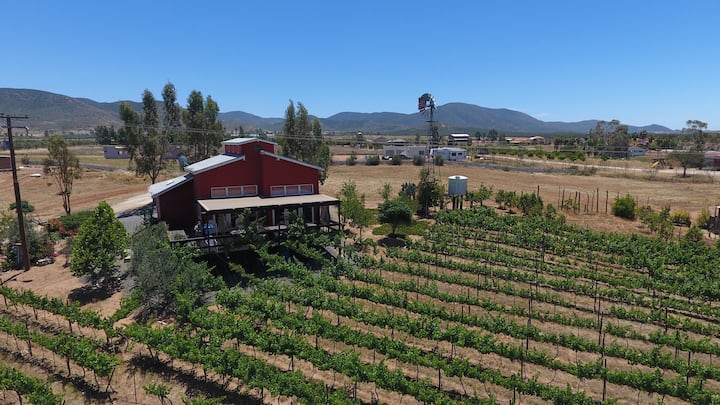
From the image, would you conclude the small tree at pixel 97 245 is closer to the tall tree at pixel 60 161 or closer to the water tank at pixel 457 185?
the tall tree at pixel 60 161

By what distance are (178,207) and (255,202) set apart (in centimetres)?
707

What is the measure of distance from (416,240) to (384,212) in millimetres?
3076

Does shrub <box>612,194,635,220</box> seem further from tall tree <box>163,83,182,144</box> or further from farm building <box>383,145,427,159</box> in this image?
farm building <box>383,145,427,159</box>

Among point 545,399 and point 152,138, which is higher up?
point 152,138

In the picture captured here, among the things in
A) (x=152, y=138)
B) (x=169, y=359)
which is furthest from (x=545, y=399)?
(x=152, y=138)

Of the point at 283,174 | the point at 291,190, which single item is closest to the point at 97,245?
the point at 283,174

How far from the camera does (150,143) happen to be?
136ft

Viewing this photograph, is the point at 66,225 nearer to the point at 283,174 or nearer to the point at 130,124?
the point at 130,124

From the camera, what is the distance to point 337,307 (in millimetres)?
16859

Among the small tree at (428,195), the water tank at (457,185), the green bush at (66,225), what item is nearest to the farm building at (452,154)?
the water tank at (457,185)

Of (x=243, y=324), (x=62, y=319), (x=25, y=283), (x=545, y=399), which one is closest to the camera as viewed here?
(x=545, y=399)

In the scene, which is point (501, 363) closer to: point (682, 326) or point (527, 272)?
point (682, 326)

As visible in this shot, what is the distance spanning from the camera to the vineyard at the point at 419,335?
1269cm

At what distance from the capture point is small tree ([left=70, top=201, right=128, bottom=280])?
20188 mm
